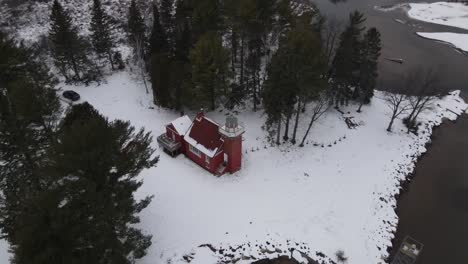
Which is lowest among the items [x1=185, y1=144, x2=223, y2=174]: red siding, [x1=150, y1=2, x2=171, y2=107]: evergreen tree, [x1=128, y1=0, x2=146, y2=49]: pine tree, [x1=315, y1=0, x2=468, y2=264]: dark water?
[x1=315, y1=0, x2=468, y2=264]: dark water

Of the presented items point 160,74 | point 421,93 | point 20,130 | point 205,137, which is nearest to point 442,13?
point 421,93

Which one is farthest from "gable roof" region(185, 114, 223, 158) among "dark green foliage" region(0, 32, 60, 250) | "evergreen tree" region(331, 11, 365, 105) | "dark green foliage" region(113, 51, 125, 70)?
"dark green foliage" region(113, 51, 125, 70)

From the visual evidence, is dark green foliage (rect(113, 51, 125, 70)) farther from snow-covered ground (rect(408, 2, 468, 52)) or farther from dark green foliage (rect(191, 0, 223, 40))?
snow-covered ground (rect(408, 2, 468, 52))

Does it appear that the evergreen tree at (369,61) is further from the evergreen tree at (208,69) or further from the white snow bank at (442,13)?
the white snow bank at (442,13)

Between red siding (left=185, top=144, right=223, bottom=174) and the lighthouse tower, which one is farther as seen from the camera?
red siding (left=185, top=144, right=223, bottom=174)

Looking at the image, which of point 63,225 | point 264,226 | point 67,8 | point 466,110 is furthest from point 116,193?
point 67,8

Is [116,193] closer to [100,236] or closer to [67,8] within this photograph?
[100,236]
